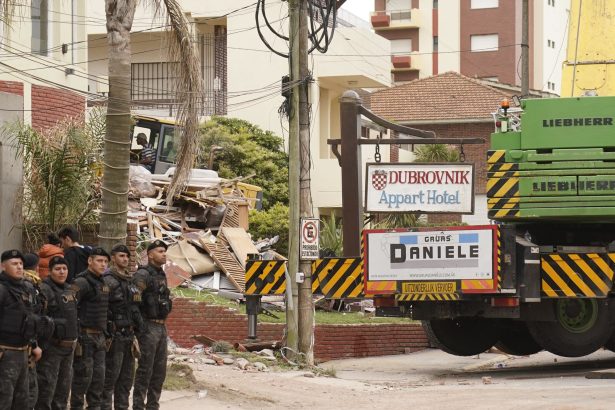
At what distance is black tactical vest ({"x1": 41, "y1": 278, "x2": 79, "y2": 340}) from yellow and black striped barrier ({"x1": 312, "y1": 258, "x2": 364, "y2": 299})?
8.95 metres

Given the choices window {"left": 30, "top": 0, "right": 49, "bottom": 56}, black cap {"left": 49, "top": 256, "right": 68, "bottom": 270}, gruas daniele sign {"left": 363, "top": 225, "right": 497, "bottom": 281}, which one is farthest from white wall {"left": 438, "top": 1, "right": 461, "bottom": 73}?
black cap {"left": 49, "top": 256, "right": 68, "bottom": 270}

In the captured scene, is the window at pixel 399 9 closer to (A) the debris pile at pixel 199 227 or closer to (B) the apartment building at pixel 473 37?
(B) the apartment building at pixel 473 37

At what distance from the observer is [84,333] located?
1325 cm

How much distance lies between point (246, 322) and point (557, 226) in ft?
18.5

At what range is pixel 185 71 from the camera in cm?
1727

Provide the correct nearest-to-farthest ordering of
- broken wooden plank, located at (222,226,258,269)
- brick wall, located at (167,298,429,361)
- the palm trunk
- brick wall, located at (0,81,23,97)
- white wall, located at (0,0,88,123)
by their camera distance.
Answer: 1. the palm trunk
2. brick wall, located at (167,298,429,361)
3. brick wall, located at (0,81,23,97)
4. white wall, located at (0,0,88,123)
5. broken wooden plank, located at (222,226,258,269)

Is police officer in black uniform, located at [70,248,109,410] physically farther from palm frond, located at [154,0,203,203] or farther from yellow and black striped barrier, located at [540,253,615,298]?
yellow and black striped barrier, located at [540,253,615,298]

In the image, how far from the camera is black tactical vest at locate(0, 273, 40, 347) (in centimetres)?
1187

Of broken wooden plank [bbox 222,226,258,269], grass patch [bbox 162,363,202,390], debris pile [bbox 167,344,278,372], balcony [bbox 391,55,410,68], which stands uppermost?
balcony [bbox 391,55,410,68]

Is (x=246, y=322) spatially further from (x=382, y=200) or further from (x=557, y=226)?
(x=557, y=226)

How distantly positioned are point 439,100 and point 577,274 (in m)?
33.7

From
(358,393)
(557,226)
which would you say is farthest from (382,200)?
(358,393)

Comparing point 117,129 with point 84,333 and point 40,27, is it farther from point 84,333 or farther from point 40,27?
point 40,27

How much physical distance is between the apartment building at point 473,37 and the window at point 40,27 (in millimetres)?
47825
